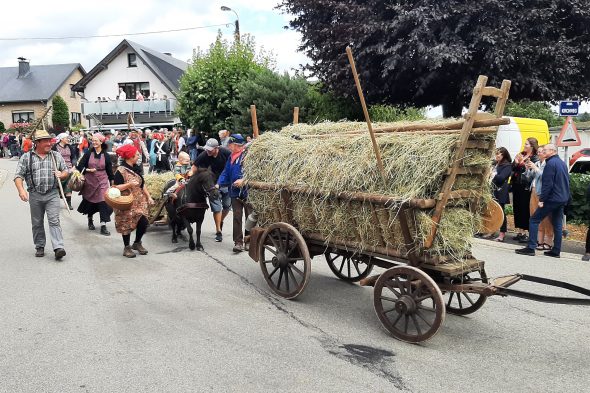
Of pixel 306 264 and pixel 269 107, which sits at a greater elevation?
pixel 269 107

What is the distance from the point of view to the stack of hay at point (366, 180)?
4398mm

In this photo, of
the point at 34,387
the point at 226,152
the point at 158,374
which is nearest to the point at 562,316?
the point at 158,374

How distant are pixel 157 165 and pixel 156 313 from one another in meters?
13.2

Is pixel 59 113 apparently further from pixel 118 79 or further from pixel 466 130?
pixel 466 130

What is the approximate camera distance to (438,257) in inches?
178

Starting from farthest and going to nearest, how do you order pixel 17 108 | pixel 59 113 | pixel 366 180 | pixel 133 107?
pixel 17 108 → pixel 59 113 → pixel 133 107 → pixel 366 180

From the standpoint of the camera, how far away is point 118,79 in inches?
1773

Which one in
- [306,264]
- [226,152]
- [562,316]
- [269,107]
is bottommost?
[562,316]

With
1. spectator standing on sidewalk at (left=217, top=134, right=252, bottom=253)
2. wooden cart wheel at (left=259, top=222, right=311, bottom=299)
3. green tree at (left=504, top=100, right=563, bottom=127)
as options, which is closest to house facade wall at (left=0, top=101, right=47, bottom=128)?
green tree at (left=504, top=100, right=563, bottom=127)

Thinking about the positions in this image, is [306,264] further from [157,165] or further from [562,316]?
[157,165]

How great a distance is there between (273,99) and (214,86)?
11.0 feet

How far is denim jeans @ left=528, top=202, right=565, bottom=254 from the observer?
25.7ft

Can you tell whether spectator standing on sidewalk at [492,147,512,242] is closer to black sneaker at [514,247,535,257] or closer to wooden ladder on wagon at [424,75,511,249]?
black sneaker at [514,247,535,257]

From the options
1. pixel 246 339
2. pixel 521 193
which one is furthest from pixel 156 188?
pixel 521 193
